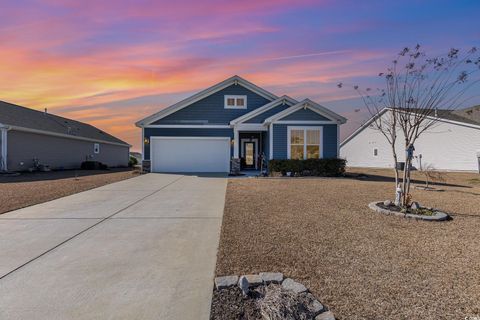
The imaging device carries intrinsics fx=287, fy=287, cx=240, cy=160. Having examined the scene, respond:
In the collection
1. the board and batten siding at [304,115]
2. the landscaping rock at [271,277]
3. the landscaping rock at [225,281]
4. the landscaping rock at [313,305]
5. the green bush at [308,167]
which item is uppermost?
the board and batten siding at [304,115]

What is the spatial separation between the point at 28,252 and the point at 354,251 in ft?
→ 15.7

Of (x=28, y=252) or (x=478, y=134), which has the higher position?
(x=478, y=134)

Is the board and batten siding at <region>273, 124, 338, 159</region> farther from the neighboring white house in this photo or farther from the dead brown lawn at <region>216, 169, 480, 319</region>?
the dead brown lawn at <region>216, 169, 480, 319</region>

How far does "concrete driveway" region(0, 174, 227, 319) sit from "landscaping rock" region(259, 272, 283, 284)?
599 millimetres

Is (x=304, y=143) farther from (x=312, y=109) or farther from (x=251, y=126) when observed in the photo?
(x=251, y=126)

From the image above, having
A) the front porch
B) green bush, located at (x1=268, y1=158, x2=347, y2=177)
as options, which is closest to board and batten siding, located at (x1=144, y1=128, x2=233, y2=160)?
the front porch

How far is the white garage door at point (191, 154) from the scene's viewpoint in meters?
18.8

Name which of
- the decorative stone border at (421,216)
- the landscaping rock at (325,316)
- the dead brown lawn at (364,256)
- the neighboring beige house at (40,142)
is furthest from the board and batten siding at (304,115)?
the neighboring beige house at (40,142)

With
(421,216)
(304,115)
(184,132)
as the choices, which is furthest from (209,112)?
(421,216)

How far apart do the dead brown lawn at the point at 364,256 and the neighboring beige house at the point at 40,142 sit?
17.1 metres

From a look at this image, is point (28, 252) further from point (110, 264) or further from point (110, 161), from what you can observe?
point (110, 161)

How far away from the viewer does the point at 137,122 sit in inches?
717

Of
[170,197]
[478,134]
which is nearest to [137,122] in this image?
[170,197]

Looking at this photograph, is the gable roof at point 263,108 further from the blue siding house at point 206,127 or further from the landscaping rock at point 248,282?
the landscaping rock at point 248,282
